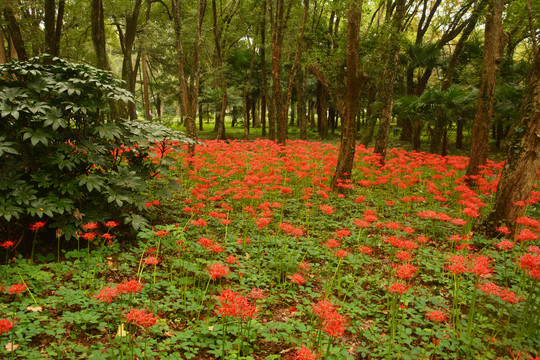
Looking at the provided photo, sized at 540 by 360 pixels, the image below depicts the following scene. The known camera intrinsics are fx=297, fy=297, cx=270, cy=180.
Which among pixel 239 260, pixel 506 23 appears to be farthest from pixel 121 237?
pixel 506 23

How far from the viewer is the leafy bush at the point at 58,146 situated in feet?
11.4

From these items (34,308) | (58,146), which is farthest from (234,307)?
(58,146)

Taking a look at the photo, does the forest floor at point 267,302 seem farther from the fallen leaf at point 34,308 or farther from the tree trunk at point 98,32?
the tree trunk at point 98,32

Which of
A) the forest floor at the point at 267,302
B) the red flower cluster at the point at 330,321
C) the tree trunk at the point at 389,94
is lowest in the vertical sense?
the forest floor at the point at 267,302

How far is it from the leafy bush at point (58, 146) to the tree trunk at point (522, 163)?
19.6 ft

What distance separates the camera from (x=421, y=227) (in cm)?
580

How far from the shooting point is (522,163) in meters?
4.95

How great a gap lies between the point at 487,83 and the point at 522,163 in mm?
3640

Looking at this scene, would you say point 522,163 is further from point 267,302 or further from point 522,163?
point 267,302

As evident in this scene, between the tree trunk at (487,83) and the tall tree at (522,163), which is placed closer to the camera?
the tall tree at (522,163)

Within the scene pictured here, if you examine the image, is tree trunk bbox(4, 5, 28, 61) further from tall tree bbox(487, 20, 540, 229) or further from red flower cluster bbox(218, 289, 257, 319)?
tall tree bbox(487, 20, 540, 229)

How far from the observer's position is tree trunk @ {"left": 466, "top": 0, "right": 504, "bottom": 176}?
716cm

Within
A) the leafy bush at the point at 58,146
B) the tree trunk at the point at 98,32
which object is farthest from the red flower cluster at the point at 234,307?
the tree trunk at the point at 98,32

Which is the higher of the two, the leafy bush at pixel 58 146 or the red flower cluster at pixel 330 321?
the leafy bush at pixel 58 146
